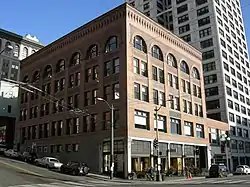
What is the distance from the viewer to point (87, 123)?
4300 centimetres

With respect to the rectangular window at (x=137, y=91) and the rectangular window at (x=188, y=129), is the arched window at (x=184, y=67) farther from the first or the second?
the rectangular window at (x=137, y=91)

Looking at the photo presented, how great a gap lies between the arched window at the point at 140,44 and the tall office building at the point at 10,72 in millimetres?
34964

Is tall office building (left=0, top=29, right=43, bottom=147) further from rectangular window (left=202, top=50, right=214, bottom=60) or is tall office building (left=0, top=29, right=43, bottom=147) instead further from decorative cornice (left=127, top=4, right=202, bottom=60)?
rectangular window (left=202, top=50, right=214, bottom=60)

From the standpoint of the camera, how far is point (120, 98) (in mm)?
39062

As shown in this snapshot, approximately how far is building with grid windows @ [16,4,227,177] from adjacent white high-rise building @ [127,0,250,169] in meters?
16.3

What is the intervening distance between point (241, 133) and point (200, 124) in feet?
92.2

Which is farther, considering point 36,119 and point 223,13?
point 223,13

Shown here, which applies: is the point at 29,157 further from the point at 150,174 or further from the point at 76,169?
the point at 150,174

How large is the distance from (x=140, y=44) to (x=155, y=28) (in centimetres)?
507

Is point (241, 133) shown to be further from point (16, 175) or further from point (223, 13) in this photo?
point (16, 175)

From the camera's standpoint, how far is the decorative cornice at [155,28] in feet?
139

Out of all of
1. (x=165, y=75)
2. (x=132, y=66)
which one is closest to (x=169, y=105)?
(x=165, y=75)

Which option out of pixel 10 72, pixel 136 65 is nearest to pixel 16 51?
pixel 10 72

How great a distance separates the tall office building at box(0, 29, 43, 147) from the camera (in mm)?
72000
